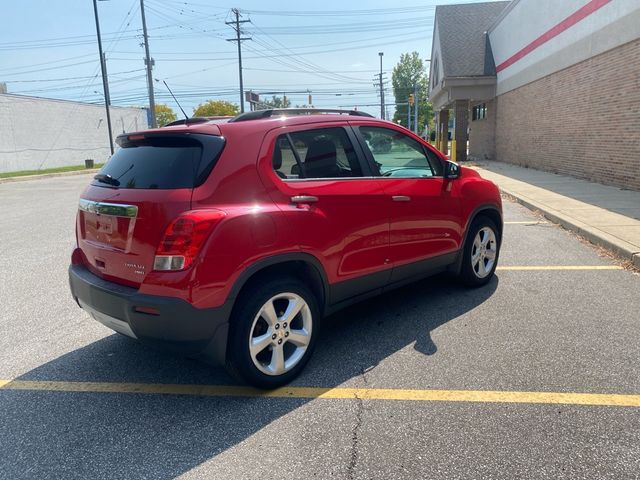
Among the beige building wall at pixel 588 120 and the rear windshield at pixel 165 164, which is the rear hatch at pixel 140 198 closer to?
the rear windshield at pixel 165 164

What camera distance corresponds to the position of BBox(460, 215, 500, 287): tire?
508 centimetres

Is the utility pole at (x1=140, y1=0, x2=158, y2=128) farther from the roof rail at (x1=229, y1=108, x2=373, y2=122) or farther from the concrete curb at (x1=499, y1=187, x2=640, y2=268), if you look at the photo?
the roof rail at (x1=229, y1=108, x2=373, y2=122)

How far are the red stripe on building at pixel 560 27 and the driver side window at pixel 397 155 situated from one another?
11.0 metres

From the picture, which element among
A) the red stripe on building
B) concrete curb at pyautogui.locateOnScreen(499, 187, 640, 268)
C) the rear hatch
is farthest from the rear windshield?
the red stripe on building

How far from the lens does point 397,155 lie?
451cm

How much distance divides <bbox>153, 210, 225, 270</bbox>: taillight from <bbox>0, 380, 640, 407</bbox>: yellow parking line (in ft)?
3.31

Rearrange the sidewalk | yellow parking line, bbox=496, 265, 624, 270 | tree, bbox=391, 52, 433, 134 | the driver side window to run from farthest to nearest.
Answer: tree, bbox=391, 52, 433, 134, the sidewalk, yellow parking line, bbox=496, 265, 624, 270, the driver side window

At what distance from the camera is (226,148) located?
311 centimetres

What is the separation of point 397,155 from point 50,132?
42584 mm

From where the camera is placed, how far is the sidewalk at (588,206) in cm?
690

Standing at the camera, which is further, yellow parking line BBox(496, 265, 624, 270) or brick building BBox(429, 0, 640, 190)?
brick building BBox(429, 0, 640, 190)

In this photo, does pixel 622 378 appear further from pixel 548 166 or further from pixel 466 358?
pixel 548 166

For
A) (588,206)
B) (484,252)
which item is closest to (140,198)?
(484,252)

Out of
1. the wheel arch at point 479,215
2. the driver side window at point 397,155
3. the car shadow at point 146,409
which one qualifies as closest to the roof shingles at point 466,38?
the wheel arch at point 479,215
